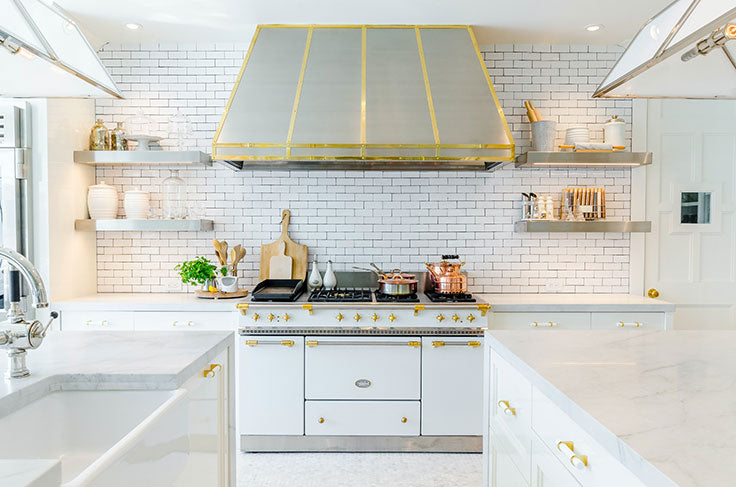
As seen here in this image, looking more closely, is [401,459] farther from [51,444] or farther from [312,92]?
[312,92]

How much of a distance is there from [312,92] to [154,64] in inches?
56.4

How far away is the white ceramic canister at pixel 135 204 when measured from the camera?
3.83 metres

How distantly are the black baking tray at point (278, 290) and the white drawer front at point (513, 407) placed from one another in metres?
1.64

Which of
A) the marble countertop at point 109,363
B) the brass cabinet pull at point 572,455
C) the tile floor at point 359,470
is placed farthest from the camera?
the tile floor at point 359,470

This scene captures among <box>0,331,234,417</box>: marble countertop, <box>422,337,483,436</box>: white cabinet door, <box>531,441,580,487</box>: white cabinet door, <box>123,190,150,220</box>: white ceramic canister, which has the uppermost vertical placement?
<box>123,190,150,220</box>: white ceramic canister

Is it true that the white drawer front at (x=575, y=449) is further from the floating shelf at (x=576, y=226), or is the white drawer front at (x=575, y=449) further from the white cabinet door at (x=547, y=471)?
the floating shelf at (x=576, y=226)

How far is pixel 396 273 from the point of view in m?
3.78

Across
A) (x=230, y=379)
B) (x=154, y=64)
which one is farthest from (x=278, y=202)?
(x=230, y=379)

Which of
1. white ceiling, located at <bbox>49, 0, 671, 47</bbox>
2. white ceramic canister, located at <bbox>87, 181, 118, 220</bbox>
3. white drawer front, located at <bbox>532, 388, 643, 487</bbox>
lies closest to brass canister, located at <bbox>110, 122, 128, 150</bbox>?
white ceramic canister, located at <bbox>87, 181, 118, 220</bbox>

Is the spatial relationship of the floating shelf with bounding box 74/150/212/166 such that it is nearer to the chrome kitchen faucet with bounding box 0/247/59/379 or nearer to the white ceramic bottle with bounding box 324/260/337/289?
the white ceramic bottle with bounding box 324/260/337/289

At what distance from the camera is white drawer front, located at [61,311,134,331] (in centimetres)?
339

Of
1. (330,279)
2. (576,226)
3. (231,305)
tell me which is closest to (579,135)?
(576,226)

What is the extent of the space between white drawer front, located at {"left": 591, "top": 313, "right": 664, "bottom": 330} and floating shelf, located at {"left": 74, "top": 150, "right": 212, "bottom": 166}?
3.00 m

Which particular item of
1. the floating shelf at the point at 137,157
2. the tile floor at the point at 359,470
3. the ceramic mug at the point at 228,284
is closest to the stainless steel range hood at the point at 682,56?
the tile floor at the point at 359,470
